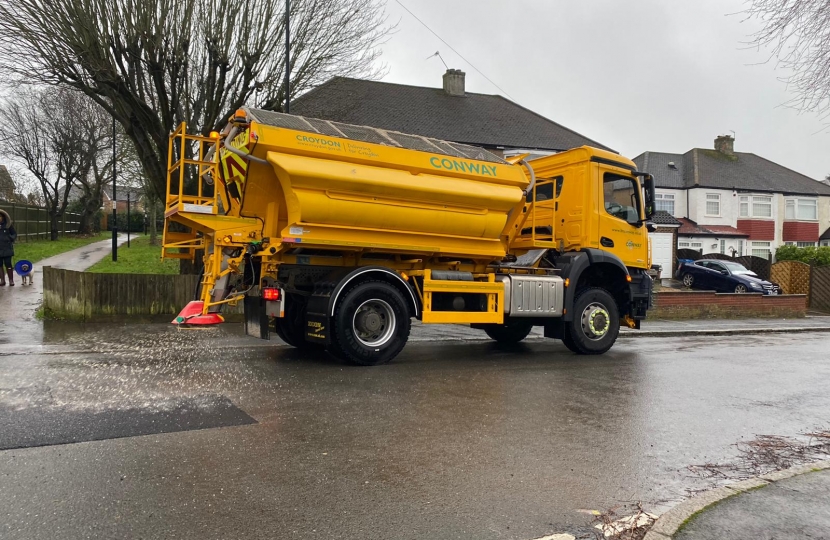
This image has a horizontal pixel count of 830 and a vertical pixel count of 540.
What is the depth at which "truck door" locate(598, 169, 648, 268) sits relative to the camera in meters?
10.6

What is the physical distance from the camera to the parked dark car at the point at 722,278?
2480cm

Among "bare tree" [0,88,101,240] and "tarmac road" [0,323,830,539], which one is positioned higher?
"bare tree" [0,88,101,240]

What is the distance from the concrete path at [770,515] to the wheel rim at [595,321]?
6248mm

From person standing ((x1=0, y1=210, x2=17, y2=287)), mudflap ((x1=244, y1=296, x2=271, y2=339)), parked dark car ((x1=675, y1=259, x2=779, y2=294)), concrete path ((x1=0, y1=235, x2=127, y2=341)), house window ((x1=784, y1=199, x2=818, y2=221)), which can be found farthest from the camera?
house window ((x1=784, y1=199, x2=818, y2=221))

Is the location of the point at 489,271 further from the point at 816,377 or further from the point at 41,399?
the point at 41,399

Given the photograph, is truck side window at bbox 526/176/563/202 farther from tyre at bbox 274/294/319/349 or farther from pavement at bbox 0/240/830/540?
tyre at bbox 274/294/319/349

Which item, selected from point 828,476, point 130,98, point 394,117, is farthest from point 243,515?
point 394,117

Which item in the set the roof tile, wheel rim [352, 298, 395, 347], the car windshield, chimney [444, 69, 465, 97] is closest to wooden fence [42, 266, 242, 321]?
wheel rim [352, 298, 395, 347]

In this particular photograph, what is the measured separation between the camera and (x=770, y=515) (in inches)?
142

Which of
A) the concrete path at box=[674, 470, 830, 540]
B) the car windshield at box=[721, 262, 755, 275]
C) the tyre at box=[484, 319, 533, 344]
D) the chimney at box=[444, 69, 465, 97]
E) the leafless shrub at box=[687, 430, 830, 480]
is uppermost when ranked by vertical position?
the chimney at box=[444, 69, 465, 97]

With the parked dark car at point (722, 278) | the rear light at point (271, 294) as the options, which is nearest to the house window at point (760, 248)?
the parked dark car at point (722, 278)

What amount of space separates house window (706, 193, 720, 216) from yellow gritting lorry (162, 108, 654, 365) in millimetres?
29519

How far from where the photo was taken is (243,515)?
137 inches

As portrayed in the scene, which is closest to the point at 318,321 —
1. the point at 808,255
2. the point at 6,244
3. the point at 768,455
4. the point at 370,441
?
the point at 370,441
